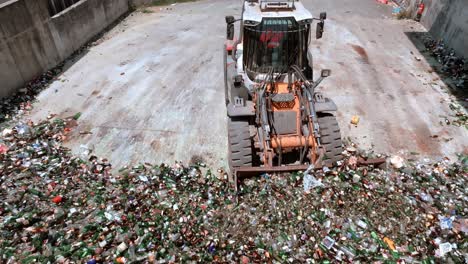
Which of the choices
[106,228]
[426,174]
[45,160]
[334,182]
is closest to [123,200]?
[106,228]

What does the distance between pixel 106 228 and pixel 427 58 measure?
36.2 ft

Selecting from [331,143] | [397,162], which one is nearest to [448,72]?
[397,162]

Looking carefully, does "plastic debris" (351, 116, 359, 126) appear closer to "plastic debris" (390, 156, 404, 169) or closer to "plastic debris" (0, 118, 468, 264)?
"plastic debris" (390, 156, 404, 169)

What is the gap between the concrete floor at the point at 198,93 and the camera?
6.85m

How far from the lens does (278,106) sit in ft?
18.5

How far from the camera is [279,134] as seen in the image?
566cm

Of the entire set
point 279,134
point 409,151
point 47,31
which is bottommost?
point 409,151

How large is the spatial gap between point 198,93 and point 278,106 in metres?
3.53

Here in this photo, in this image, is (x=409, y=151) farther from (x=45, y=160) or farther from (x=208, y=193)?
(x=45, y=160)

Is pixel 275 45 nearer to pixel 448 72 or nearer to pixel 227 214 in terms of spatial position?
pixel 227 214

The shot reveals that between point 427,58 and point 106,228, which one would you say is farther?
point 427,58

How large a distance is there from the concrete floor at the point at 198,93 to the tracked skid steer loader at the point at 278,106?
109 cm

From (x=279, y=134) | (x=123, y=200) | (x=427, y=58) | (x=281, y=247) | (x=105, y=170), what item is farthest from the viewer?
(x=427, y=58)

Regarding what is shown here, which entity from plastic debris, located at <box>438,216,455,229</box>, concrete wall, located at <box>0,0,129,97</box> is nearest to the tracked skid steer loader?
plastic debris, located at <box>438,216,455,229</box>
